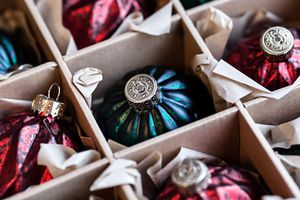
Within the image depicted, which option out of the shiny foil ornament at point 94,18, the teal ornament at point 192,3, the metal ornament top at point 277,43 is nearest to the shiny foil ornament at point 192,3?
the teal ornament at point 192,3

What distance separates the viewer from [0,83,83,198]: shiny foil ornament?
1001mm

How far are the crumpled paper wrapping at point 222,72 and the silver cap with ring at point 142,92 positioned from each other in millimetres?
107

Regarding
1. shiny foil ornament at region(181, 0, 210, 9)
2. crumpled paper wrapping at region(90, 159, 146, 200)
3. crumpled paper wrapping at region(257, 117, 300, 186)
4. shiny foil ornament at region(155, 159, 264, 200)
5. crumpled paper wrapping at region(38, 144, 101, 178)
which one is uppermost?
shiny foil ornament at region(181, 0, 210, 9)

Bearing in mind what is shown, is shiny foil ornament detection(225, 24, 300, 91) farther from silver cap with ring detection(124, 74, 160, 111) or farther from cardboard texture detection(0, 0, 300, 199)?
silver cap with ring detection(124, 74, 160, 111)

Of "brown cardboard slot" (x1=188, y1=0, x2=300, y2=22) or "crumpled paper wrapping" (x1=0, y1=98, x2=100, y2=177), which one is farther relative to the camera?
"brown cardboard slot" (x1=188, y1=0, x2=300, y2=22)

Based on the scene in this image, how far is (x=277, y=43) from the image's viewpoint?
102cm

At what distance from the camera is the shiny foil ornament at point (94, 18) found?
1188 millimetres

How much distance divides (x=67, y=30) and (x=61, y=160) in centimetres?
31

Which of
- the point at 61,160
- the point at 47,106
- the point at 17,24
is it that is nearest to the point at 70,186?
the point at 61,160

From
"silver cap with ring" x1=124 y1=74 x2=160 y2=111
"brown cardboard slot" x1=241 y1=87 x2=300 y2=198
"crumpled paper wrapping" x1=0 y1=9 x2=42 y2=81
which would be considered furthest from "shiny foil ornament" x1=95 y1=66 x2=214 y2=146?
"crumpled paper wrapping" x1=0 y1=9 x2=42 y2=81

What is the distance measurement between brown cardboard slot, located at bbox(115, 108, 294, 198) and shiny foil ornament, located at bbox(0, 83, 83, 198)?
149 mm

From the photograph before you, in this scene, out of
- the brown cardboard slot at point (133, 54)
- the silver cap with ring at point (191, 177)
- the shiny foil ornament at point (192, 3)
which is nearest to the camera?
the silver cap with ring at point (191, 177)

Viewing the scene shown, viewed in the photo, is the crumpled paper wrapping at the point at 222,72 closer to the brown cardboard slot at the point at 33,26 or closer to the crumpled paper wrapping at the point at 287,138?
the crumpled paper wrapping at the point at 287,138

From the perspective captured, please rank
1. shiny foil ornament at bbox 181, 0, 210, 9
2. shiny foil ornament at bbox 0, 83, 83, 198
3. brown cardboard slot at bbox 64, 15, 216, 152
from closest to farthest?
shiny foil ornament at bbox 0, 83, 83, 198 < brown cardboard slot at bbox 64, 15, 216, 152 < shiny foil ornament at bbox 181, 0, 210, 9
